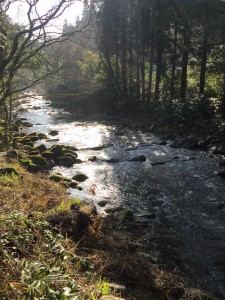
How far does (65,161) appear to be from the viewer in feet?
46.6

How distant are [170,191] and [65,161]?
18.4 ft

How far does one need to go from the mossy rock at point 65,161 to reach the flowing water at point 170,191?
361 millimetres

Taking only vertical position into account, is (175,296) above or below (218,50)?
below

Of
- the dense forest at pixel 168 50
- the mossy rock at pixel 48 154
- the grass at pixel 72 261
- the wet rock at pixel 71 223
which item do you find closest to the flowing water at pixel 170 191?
the grass at pixel 72 261

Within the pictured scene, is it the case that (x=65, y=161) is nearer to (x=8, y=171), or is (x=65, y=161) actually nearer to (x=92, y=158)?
(x=92, y=158)

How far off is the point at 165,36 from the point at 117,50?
7.71 meters

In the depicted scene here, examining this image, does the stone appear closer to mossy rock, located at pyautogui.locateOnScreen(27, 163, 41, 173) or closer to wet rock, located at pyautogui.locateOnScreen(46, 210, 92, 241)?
mossy rock, located at pyautogui.locateOnScreen(27, 163, 41, 173)

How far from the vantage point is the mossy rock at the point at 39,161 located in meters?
13.3

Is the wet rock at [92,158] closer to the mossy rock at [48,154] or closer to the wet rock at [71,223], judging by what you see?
the mossy rock at [48,154]

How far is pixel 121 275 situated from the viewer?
5012 mm

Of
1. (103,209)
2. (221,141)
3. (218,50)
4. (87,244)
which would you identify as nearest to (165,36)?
(218,50)

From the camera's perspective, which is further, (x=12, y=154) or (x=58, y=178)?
(x=12, y=154)

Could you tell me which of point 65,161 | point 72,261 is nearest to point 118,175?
point 65,161

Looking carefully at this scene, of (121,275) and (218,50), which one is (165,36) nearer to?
(218,50)
